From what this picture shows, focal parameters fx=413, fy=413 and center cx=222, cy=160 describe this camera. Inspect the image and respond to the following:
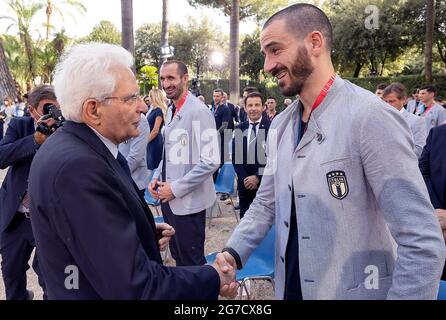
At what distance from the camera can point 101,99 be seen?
1548 mm

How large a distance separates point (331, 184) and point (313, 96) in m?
0.39

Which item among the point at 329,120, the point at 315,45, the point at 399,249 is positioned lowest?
the point at 399,249

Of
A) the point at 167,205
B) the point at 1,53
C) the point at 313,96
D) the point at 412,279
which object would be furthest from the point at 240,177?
the point at 1,53

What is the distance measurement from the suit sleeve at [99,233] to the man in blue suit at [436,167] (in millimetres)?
2086

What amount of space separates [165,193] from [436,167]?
2033mm

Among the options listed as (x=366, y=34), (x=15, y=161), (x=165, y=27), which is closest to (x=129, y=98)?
(x=15, y=161)

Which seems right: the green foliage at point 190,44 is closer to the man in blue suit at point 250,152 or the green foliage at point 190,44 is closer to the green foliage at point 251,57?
the green foliage at point 251,57

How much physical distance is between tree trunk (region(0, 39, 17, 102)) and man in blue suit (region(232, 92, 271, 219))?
1169cm

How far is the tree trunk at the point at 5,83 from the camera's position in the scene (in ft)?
46.6

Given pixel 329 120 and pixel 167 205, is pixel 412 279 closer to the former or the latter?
pixel 329 120

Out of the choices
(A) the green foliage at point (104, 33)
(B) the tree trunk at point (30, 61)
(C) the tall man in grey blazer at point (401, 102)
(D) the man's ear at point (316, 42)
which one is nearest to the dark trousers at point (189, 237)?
(D) the man's ear at point (316, 42)

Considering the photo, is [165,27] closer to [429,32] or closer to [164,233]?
[429,32]

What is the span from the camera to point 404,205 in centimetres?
138
